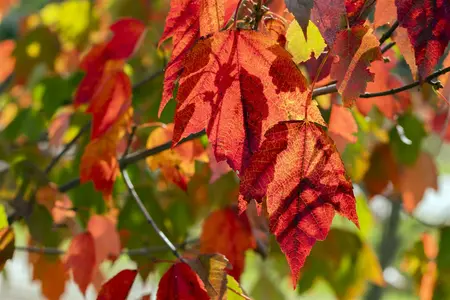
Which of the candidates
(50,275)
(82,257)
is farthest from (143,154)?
(50,275)

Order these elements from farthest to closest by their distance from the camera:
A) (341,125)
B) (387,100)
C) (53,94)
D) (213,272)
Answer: (53,94) < (387,100) < (341,125) < (213,272)

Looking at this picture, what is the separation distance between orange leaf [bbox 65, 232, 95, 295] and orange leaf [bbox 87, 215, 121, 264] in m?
0.02

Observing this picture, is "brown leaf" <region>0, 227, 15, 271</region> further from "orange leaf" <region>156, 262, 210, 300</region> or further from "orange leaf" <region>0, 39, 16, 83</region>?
"orange leaf" <region>0, 39, 16, 83</region>

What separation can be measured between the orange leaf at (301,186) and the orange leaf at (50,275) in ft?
2.40

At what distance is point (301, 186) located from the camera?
61 centimetres

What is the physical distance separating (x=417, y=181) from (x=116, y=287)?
32.7 inches

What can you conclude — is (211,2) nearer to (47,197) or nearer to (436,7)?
(436,7)

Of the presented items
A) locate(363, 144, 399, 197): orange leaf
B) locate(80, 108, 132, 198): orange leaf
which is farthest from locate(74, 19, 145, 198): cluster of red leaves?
locate(363, 144, 399, 197): orange leaf

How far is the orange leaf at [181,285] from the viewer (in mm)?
738

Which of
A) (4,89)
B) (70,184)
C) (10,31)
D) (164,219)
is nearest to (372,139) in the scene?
(164,219)

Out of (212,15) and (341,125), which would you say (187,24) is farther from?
(341,125)

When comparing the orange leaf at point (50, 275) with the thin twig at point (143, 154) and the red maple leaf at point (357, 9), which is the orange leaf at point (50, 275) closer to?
the thin twig at point (143, 154)

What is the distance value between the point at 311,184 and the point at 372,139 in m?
0.95

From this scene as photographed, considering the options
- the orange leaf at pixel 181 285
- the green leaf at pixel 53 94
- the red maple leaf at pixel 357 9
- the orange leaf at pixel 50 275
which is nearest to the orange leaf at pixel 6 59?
the green leaf at pixel 53 94
